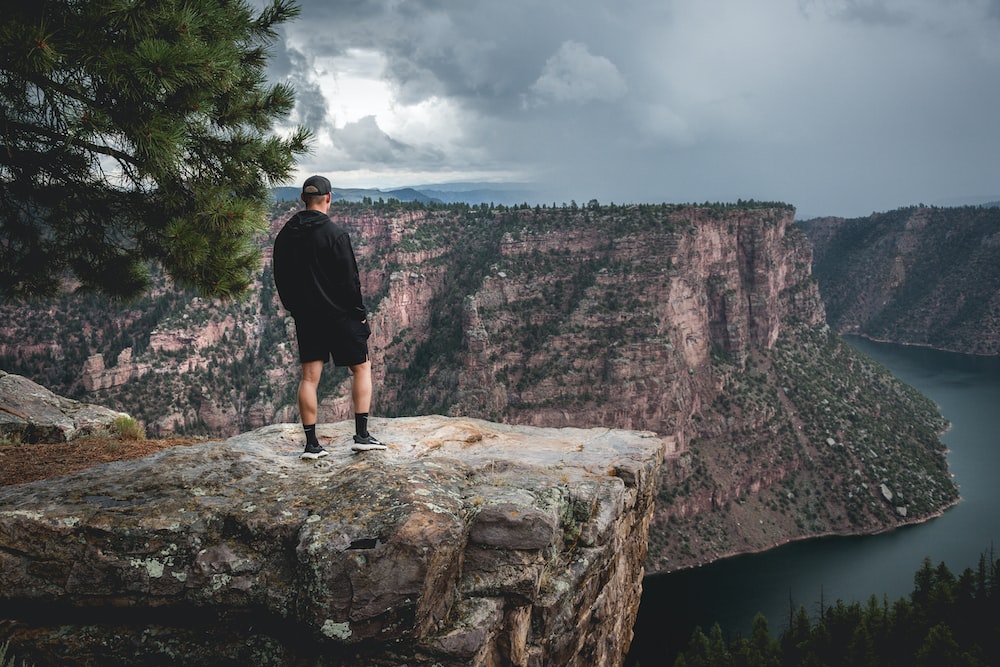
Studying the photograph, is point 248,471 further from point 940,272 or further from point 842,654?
point 940,272

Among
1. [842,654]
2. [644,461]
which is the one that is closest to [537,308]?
[842,654]

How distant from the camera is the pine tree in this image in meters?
6.23

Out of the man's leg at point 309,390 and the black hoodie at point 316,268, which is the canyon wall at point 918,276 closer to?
the black hoodie at point 316,268

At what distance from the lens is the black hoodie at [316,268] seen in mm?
7258

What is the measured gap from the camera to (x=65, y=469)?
8180 millimetres

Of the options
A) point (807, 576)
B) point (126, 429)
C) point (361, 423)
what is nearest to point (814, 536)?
point (807, 576)

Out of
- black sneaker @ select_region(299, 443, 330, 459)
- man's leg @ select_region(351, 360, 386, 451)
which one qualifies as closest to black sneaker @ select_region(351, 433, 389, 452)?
man's leg @ select_region(351, 360, 386, 451)

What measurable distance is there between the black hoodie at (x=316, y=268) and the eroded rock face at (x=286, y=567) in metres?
1.90

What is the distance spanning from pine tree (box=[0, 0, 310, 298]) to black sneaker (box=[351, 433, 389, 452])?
2728mm

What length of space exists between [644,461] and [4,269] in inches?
379

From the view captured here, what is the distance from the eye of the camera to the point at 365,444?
321 inches

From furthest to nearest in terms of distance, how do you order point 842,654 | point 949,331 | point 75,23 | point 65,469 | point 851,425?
point 949,331, point 851,425, point 842,654, point 65,469, point 75,23

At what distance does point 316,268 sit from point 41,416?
25.9ft

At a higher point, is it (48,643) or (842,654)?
(48,643)
